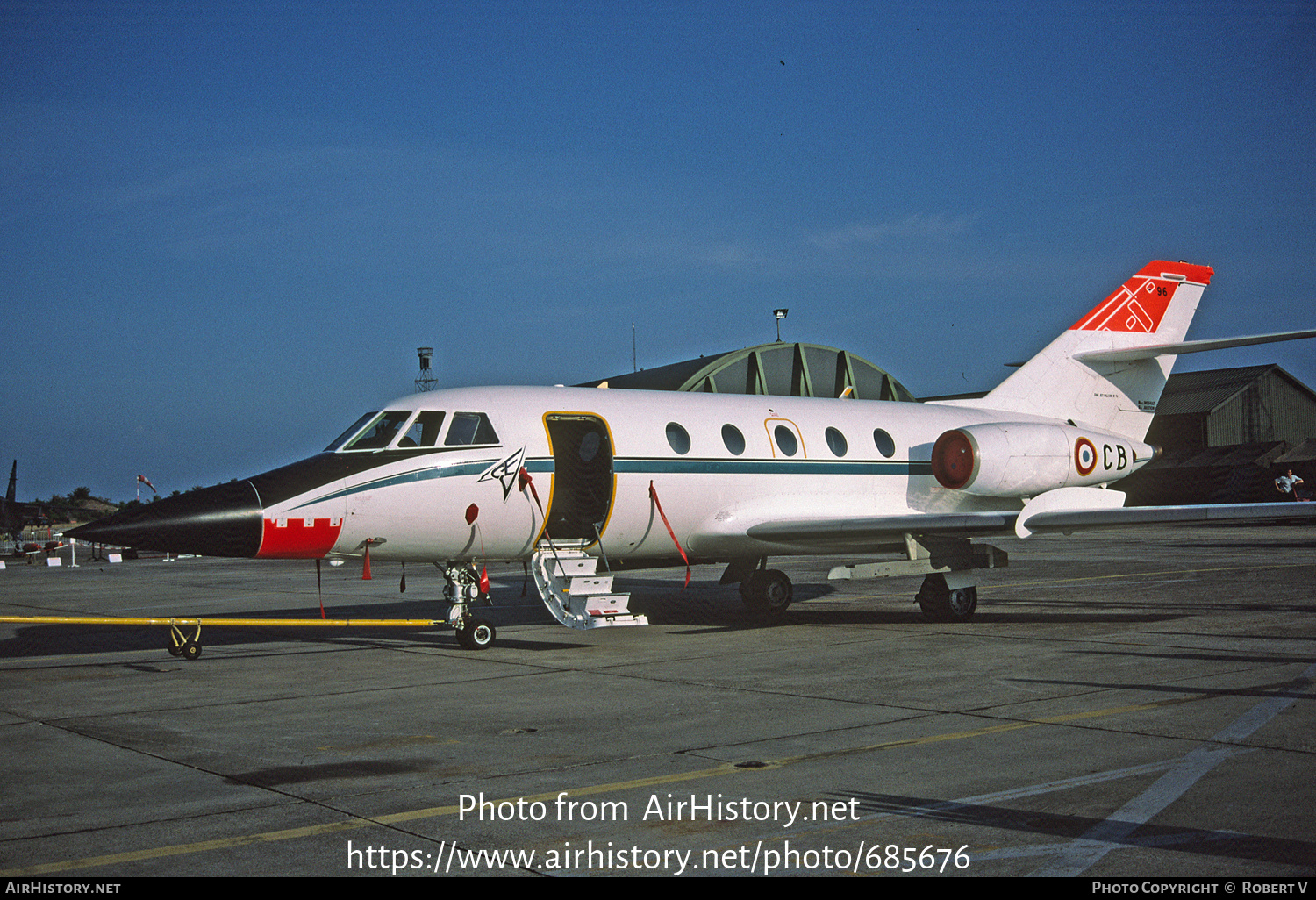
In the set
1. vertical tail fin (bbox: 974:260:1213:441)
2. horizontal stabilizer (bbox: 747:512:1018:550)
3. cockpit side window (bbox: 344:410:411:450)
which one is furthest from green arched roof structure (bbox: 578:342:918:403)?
cockpit side window (bbox: 344:410:411:450)

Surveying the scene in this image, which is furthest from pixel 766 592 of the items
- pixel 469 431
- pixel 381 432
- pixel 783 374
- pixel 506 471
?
pixel 783 374

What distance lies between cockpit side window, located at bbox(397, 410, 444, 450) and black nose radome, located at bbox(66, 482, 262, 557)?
1911 mm

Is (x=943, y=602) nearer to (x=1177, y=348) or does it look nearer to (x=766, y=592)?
(x=766, y=592)

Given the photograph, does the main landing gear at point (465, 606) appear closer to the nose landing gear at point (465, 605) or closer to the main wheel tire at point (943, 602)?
the nose landing gear at point (465, 605)

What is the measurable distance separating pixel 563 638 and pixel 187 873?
965cm

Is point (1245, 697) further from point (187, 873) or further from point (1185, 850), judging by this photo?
point (187, 873)

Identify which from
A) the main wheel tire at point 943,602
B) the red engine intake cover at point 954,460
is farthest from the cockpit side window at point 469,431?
the red engine intake cover at point 954,460

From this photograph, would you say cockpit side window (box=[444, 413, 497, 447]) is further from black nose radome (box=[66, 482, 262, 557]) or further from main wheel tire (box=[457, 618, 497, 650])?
black nose radome (box=[66, 482, 262, 557])

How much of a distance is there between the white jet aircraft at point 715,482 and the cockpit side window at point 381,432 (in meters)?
0.02

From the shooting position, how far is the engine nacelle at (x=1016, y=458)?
16.3 m

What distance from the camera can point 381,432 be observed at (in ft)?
42.9

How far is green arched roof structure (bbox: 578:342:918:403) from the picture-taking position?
31.5 meters

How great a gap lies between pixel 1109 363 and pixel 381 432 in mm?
12939
